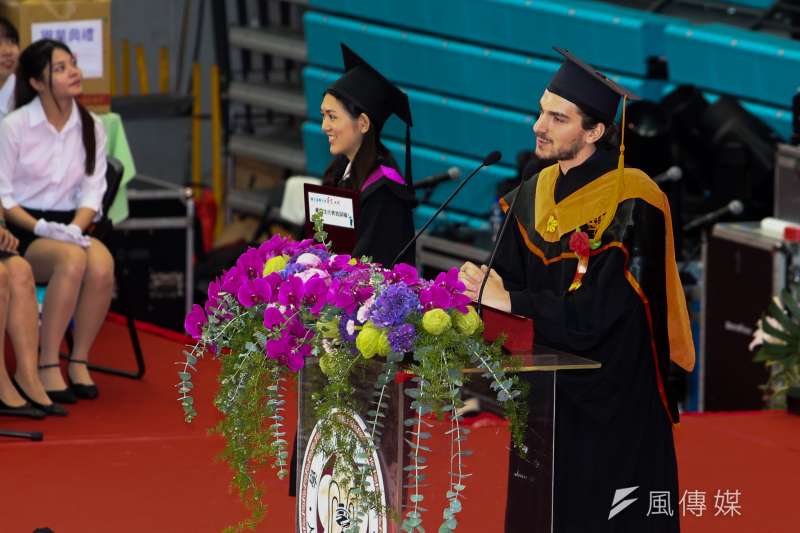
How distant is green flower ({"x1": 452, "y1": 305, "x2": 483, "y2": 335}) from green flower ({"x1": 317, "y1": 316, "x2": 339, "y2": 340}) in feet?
0.77

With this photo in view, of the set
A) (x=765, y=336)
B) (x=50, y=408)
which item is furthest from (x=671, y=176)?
(x=50, y=408)

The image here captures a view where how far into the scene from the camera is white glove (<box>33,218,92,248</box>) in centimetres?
614

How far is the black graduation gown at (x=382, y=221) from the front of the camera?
4449mm

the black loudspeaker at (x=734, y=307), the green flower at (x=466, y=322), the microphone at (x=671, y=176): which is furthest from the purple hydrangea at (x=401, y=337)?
the black loudspeaker at (x=734, y=307)

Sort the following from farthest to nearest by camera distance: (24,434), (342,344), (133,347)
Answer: (133,347) < (24,434) < (342,344)

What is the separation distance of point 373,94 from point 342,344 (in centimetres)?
142

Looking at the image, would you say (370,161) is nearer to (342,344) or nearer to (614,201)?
(614,201)

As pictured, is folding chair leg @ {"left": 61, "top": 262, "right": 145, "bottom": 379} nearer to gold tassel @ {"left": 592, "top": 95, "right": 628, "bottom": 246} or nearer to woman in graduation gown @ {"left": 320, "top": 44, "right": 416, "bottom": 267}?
woman in graduation gown @ {"left": 320, "top": 44, "right": 416, "bottom": 267}

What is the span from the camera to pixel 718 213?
7031 millimetres

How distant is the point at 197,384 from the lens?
663cm

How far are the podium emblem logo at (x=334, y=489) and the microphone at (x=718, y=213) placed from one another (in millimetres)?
3769

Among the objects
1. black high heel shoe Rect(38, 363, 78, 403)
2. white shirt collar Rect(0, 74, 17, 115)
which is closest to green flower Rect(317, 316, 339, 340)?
black high heel shoe Rect(38, 363, 78, 403)

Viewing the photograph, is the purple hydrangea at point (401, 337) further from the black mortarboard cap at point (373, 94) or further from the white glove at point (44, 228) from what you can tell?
the white glove at point (44, 228)

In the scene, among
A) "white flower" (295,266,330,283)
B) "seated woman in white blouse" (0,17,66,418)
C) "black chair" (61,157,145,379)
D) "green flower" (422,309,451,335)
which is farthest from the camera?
"black chair" (61,157,145,379)
